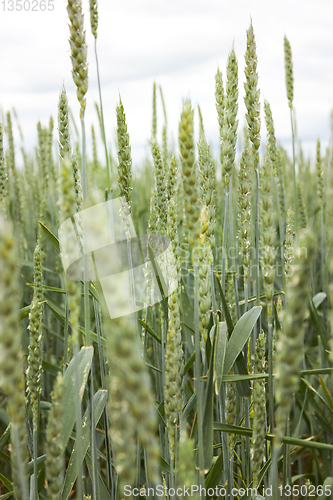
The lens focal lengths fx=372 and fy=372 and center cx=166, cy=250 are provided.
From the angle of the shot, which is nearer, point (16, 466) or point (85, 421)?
point (16, 466)

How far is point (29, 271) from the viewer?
2.41m

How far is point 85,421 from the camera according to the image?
100 centimetres

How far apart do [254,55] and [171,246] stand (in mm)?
593

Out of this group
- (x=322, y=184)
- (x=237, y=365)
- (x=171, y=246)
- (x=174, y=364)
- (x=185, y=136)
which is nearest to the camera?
(x=185, y=136)

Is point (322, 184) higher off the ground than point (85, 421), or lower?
higher

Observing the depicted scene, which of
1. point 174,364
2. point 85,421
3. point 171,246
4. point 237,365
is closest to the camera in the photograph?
point 174,364

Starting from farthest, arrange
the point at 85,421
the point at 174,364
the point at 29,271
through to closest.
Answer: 1. the point at 29,271
2. the point at 85,421
3. the point at 174,364

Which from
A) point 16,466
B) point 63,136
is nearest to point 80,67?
point 63,136

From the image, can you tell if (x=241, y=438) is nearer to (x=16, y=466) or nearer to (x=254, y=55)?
(x=16, y=466)

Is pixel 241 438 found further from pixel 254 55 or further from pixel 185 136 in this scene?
pixel 254 55

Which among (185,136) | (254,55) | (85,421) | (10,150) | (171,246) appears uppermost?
(10,150)

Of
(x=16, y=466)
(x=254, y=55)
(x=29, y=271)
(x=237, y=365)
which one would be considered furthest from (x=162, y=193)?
(x=29, y=271)

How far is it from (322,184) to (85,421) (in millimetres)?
1851

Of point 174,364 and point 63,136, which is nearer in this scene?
point 174,364
